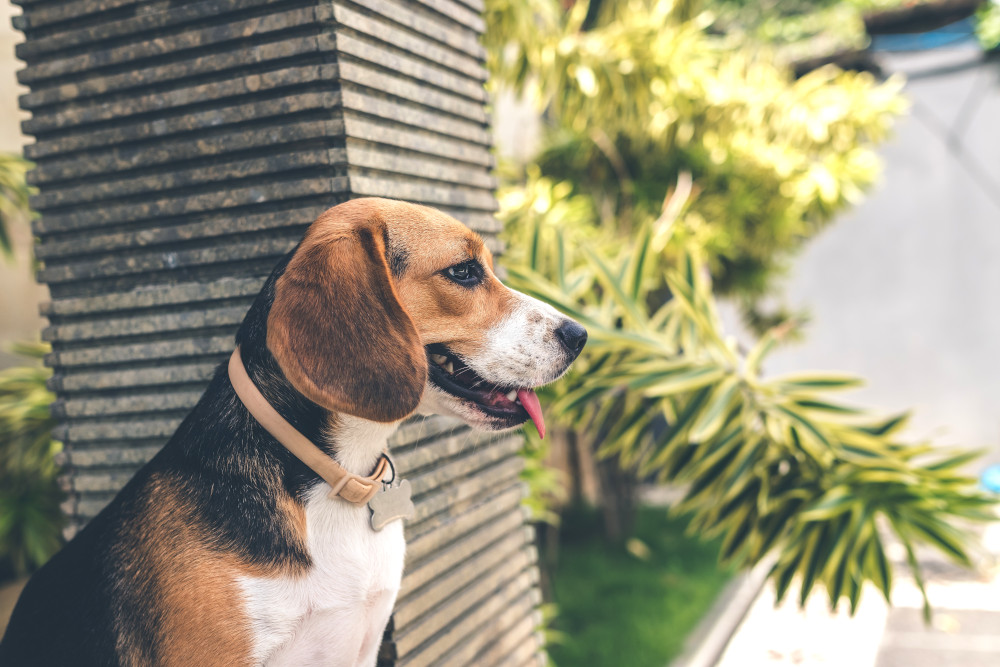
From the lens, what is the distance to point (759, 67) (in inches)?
237

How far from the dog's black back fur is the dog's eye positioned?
33cm

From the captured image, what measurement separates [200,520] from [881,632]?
465 centimetres

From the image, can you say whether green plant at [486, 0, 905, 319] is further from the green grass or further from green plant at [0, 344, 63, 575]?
green plant at [0, 344, 63, 575]

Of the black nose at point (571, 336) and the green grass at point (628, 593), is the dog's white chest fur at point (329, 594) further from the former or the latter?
the green grass at point (628, 593)

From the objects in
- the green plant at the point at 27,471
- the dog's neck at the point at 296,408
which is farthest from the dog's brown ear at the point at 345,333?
the green plant at the point at 27,471

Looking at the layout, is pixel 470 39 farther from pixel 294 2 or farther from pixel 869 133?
pixel 869 133

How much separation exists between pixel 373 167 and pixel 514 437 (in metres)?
1.02

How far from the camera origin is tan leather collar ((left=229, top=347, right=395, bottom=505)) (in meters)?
1.39

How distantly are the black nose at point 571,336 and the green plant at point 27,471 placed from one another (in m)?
2.31

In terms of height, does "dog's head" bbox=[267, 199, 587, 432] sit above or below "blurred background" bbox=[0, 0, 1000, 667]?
above

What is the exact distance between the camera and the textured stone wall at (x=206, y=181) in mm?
1773

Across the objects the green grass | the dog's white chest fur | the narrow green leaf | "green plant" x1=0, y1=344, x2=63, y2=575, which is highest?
the dog's white chest fur

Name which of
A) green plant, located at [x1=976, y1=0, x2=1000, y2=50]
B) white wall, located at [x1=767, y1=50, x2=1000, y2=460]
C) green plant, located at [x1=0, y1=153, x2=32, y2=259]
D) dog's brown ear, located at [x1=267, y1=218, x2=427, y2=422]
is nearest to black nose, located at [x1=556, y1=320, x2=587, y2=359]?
dog's brown ear, located at [x1=267, y1=218, x2=427, y2=422]

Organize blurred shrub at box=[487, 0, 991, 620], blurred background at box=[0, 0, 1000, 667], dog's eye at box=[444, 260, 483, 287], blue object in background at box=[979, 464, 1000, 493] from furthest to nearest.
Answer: blue object in background at box=[979, 464, 1000, 493] < blurred background at box=[0, 0, 1000, 667] < blurred shrub at box=[487, 0, 991, 620] < dog's eye at box=[444, 260, 483, 287]
